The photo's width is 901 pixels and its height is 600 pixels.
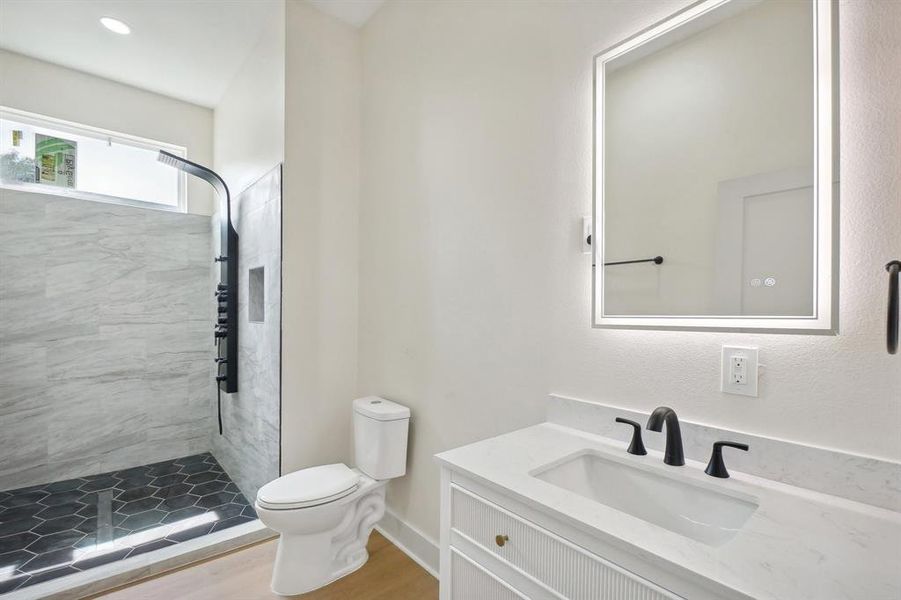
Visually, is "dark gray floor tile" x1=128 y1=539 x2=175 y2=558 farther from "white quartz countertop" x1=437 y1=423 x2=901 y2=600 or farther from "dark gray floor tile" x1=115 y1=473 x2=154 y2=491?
"white quartz countertop" x1=437 y1=423 x2=901 y2=600

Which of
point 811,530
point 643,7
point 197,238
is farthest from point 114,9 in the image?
point 811,530

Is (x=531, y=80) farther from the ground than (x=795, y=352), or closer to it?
farther from the ground

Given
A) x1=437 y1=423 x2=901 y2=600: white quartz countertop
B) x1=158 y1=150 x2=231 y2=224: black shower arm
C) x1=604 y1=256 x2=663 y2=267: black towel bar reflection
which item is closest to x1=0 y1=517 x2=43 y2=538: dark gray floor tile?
x1=158 y1=150 x2=231 y2=224: black shower arm

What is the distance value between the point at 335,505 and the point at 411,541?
0.52 m

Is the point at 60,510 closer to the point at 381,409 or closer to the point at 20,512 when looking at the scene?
the point at 20,512

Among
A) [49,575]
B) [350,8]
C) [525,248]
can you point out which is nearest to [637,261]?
[525,248]

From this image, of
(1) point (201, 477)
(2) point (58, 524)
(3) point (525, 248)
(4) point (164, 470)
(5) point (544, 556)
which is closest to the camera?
(5) point (544, 556)

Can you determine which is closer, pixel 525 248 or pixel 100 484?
pixel 525 248

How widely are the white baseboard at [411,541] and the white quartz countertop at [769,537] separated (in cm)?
117

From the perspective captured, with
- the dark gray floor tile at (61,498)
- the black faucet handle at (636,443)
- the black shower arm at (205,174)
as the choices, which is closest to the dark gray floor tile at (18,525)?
the dark gray floor tile at (61,498)

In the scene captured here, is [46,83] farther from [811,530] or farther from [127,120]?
[811,530]

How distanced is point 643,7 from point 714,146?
487mm

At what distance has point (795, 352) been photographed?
0.97 m

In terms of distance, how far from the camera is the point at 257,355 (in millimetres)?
2607
